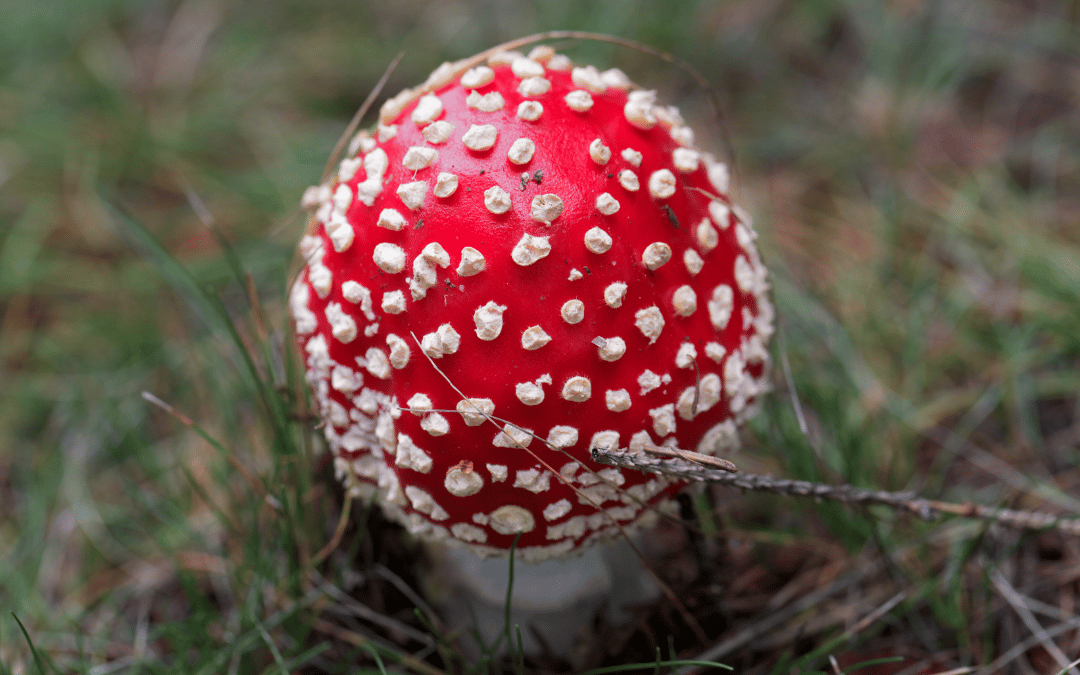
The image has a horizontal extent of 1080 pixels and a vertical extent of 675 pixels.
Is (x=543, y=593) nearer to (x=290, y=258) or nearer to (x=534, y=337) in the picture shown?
(x=534, y=337)

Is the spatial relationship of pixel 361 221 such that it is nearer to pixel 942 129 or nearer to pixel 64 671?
pixel 64 671

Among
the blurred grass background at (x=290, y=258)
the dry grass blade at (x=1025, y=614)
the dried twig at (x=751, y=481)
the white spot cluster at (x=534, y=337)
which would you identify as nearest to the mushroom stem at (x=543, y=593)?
the blurred grass background at (x=290, y=258)

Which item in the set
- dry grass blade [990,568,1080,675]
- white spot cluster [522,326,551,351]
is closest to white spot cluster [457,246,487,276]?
white spot cluster [522,326,551,351]

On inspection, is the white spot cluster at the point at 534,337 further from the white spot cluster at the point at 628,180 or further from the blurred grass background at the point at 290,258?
the blurred grass background at the point at 290,258

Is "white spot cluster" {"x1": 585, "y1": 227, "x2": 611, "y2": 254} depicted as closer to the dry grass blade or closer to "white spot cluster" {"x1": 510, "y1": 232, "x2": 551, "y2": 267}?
"white spot cluster" {"x1": 510, "y1": 232, "x2": 551, "y2": 267}

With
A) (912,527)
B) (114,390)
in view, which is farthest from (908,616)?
(114,390)

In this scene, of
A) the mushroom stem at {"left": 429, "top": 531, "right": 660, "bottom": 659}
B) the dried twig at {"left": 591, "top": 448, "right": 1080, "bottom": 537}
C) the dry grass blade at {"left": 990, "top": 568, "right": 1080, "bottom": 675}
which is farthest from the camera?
the mushroom stem at {"left": 429, "top": 531, "right": 660, "bottom": 659}
